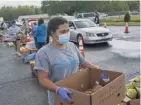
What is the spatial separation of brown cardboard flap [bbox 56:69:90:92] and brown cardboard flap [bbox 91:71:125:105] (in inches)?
17.8

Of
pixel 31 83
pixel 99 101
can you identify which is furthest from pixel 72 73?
pixel 31 83

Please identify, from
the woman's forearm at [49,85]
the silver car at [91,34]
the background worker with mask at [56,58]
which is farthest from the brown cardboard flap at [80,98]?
the silver car at [91,34]

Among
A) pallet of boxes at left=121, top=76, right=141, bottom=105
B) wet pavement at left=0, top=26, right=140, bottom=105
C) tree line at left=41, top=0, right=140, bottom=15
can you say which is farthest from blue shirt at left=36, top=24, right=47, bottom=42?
tree line at left=41, top=0, right=140, bottom=15

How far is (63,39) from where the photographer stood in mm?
3156

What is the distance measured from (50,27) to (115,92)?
0.97 metres

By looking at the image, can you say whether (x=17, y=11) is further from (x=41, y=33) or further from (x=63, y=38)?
(x=63, y=38)

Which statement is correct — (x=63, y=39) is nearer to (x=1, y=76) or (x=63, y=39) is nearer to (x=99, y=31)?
(x=1, y=76)

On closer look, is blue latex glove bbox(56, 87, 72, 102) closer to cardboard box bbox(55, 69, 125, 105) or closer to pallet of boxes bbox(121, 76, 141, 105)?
cardboard box bbox(55, 69, 125, 105)

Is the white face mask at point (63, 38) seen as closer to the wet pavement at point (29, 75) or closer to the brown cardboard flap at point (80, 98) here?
the brown cardboard flap at point (80, 98)

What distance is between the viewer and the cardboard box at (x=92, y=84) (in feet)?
8.68

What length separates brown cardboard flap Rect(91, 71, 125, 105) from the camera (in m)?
2.65

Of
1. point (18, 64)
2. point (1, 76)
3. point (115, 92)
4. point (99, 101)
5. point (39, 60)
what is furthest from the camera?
point (18, 64)

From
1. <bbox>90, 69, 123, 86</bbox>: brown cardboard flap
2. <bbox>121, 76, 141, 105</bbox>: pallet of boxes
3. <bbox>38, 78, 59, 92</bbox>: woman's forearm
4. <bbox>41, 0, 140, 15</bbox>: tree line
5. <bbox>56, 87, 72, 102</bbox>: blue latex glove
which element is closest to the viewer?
<bbox>56, 87, 72, 102</bbox>: blue latex glove

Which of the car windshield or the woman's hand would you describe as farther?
the car windshield
